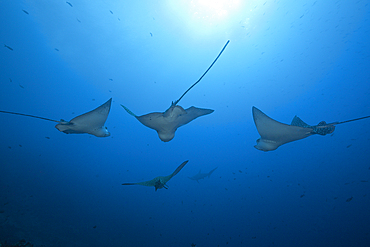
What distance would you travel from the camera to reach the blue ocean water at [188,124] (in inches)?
241

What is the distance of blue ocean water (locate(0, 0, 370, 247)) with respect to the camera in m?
6.11

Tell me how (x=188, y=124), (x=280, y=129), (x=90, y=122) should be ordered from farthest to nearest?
(x=188, y=124) → (x=90, y=122) → (x=280, y=129)

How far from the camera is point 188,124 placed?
12.3m

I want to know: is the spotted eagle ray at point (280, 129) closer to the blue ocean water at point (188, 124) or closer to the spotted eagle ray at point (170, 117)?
the spotted eagle ray at point (170, 117)

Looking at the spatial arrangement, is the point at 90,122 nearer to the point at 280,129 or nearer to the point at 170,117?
the point at 170,117

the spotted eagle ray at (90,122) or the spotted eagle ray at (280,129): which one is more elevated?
the spotted eagle ray at (280,129)

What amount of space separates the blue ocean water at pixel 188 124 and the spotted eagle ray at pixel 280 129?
4.75 metres

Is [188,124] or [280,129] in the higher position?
[188,124]

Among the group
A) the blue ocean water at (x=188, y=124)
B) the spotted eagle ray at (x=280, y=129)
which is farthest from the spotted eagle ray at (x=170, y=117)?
the blue ocean water at (x=188, y=124)

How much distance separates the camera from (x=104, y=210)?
46.3 ft

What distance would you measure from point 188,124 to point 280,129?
9072mm

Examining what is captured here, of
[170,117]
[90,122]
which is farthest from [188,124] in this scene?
[90,122]

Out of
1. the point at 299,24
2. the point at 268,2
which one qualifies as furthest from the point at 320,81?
the point at 268,2

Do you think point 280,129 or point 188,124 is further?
point 188,124
